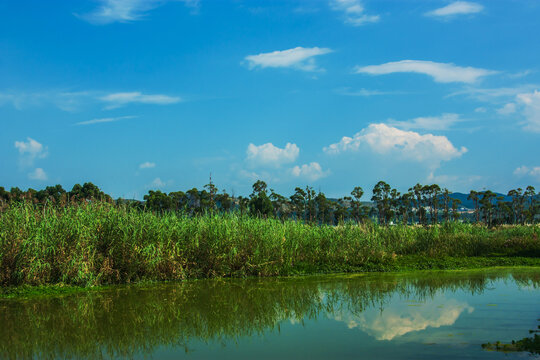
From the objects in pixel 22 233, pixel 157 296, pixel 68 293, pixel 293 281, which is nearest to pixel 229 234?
pixel 293 281

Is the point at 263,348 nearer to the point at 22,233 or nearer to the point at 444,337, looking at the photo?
the point at 444,337

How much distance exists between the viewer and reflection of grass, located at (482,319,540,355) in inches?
194

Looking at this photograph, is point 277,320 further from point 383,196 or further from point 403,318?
point 383,196

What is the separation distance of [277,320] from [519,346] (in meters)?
3.11

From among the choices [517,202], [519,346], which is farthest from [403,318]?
[517,202]

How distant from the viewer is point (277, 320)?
679cm

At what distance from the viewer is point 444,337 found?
565 centimetres

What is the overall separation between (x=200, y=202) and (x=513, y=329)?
3993 centimetres

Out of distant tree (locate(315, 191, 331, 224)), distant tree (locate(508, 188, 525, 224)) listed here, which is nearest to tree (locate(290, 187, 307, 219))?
distant tree (locate(315, 191, 331, 224))

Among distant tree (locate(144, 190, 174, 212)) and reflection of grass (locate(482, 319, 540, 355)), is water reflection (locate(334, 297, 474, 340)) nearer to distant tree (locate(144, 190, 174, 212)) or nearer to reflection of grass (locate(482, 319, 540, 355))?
reflection of grass (locate(482, 319, 540, 355))

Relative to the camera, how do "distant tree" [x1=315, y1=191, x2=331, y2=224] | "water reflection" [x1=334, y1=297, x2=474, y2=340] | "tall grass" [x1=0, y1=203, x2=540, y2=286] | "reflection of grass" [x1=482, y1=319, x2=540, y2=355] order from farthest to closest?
"distant tree" [x1=315, y1=191, x2=331, y2=224] < "tall grass" [x1=0, y1=203, x2=540, y2=286] < "water reflection" [x1=334, y1=297, x2=474, y2=340] < "reflection of grass" [x1=482, y1=319, x2=540, y2=355]

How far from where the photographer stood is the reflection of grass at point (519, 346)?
194 inches

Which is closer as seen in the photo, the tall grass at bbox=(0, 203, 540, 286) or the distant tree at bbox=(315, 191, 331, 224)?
the tall grass at bbox=(0, 203, 540, 286)

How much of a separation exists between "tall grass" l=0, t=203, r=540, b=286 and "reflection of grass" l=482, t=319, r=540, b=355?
611 centimetres
